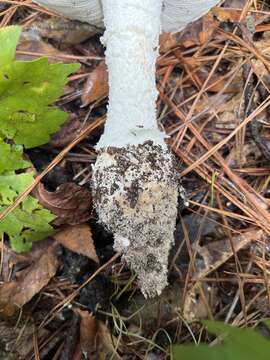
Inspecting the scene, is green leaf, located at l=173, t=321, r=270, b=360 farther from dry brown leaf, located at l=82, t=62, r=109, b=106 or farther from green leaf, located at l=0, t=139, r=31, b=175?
dry brown leaf, located at l=82, t=62, r=109, b=106

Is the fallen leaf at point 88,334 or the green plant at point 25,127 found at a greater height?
the green plant at point 25,127

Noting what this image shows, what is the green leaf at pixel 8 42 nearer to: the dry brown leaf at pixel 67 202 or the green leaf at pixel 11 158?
the green leaf at pixel 11 158

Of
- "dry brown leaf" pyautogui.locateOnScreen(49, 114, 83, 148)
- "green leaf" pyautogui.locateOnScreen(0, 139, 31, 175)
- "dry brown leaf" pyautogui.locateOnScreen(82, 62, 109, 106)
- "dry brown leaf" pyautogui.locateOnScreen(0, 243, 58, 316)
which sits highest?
"dry brown leaf" pyautogui.locateOnScreen(82, 62, 109, 106)

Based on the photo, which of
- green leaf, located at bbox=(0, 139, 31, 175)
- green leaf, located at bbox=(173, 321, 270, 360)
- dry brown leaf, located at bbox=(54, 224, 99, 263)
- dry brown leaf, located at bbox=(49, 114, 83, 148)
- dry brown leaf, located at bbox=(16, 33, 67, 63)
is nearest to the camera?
green leaf, located at bbox=(173, 321, 270, 360)

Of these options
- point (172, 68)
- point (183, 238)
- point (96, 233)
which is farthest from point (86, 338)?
point (172, 68)

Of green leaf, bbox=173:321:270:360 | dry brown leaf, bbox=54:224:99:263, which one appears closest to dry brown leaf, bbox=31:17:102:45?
dry brown leaf, bbox=54:224:99:263

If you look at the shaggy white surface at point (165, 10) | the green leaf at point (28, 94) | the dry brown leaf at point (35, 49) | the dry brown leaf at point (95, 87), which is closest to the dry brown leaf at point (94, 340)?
the green leaf at point (28, 94)

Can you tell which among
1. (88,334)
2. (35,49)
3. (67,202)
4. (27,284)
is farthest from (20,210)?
(35,49)
